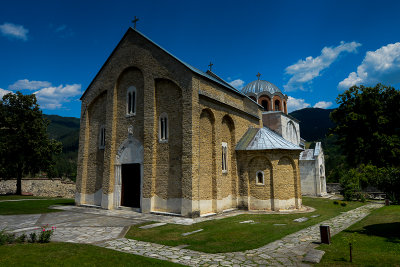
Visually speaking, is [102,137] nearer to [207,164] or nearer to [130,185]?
[130,185]

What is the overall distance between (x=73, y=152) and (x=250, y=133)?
114412mm

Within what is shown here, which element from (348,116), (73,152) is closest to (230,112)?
(348,116)

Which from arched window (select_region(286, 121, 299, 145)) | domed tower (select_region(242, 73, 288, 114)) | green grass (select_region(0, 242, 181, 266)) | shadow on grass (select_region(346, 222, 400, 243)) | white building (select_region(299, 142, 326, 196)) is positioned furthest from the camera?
domed tower (select_region(242, 73, 288, 114))

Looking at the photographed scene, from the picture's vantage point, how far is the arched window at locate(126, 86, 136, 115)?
16506mm

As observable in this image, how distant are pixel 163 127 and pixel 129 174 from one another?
4.01m

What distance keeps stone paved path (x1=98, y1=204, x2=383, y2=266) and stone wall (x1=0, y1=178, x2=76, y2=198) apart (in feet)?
104

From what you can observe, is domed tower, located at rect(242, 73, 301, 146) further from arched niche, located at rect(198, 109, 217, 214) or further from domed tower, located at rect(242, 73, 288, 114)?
arched niche, located at rect(198, 109, 217, 214)

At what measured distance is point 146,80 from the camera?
1566 cm

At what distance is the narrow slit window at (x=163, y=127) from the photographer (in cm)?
1469

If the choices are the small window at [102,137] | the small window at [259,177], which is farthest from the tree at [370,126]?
the small window at [102,137]

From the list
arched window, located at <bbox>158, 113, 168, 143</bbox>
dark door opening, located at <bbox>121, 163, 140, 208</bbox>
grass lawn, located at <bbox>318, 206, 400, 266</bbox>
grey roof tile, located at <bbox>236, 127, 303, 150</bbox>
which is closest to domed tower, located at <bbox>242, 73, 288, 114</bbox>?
grey roof tile, located at <bbox>236, 127, 303, 150</bbox>

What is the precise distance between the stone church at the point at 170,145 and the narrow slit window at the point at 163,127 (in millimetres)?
59

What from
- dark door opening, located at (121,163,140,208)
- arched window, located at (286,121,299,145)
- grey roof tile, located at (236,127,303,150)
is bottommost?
dark door opening, located at (121,163,140,208)

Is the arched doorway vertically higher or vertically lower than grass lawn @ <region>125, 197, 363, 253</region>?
higher
